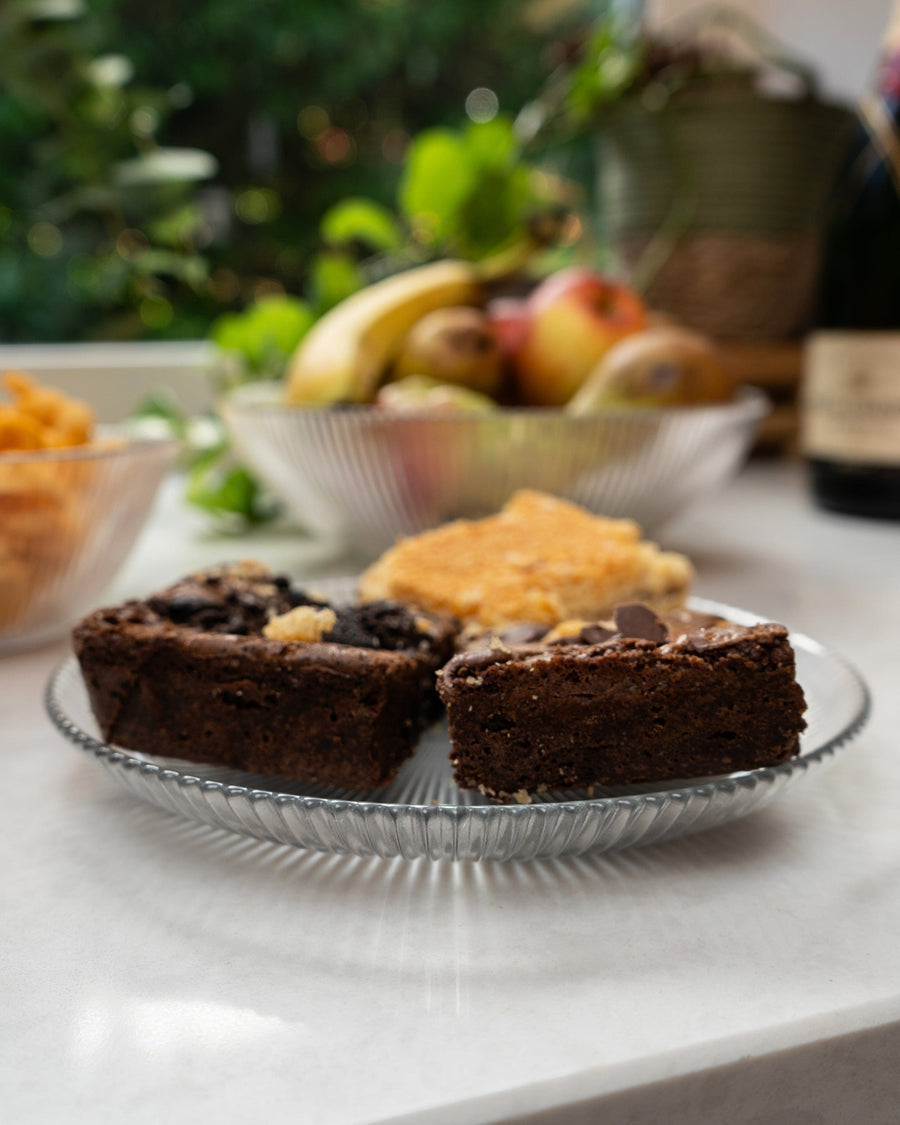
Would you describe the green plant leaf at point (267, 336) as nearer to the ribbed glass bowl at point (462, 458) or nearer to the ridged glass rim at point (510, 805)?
Result: the ribbed glass bowl at point (462, 458)

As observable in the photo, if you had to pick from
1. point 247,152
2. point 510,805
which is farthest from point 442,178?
point 247,152

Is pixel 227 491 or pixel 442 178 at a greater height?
pixel 442 178

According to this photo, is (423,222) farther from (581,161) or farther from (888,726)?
(888,726)

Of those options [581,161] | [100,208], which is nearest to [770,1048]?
[581,161]

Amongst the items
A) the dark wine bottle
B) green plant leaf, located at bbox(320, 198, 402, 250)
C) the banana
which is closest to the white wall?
the dark wine bottle

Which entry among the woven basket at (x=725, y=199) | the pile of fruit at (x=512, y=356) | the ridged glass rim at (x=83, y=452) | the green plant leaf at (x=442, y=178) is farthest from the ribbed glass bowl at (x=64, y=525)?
the woven basket at (x=725, y=199)

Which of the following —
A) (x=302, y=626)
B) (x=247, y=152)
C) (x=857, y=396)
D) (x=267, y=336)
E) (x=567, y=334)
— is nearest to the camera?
(x=302, y=626)

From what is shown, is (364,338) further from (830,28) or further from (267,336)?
(830,28)
